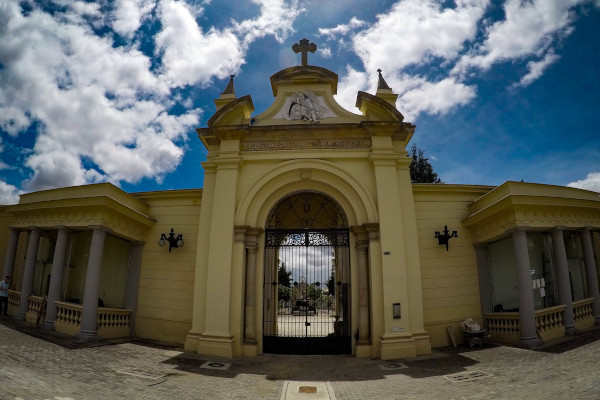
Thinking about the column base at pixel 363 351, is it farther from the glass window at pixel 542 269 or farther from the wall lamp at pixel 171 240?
the wall lamp at pixel 171 240

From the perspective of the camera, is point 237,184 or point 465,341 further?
point 237,184

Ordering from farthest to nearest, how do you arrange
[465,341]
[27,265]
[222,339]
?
[27,265] < [465,341] < [222,339]

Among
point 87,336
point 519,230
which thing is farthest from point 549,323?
point 87,336

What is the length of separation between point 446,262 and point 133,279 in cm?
1028

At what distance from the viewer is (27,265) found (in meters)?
10.8

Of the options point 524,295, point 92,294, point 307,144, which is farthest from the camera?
point 307,144

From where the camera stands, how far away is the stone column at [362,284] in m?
8.62

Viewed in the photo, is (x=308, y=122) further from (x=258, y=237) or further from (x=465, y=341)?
(x=465, y=341)

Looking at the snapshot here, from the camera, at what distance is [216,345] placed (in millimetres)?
8359

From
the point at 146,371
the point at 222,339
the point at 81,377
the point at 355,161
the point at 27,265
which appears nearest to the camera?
the point at 81,377

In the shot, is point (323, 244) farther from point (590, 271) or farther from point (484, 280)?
point (590, 271)

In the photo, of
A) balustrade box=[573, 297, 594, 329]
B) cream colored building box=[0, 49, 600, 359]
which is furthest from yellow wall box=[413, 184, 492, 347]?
balustrade box=[573, 297, 594, 329]

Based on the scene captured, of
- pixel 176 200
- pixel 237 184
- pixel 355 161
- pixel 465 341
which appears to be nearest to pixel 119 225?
pixel 176 200

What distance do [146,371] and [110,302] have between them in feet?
18.0
